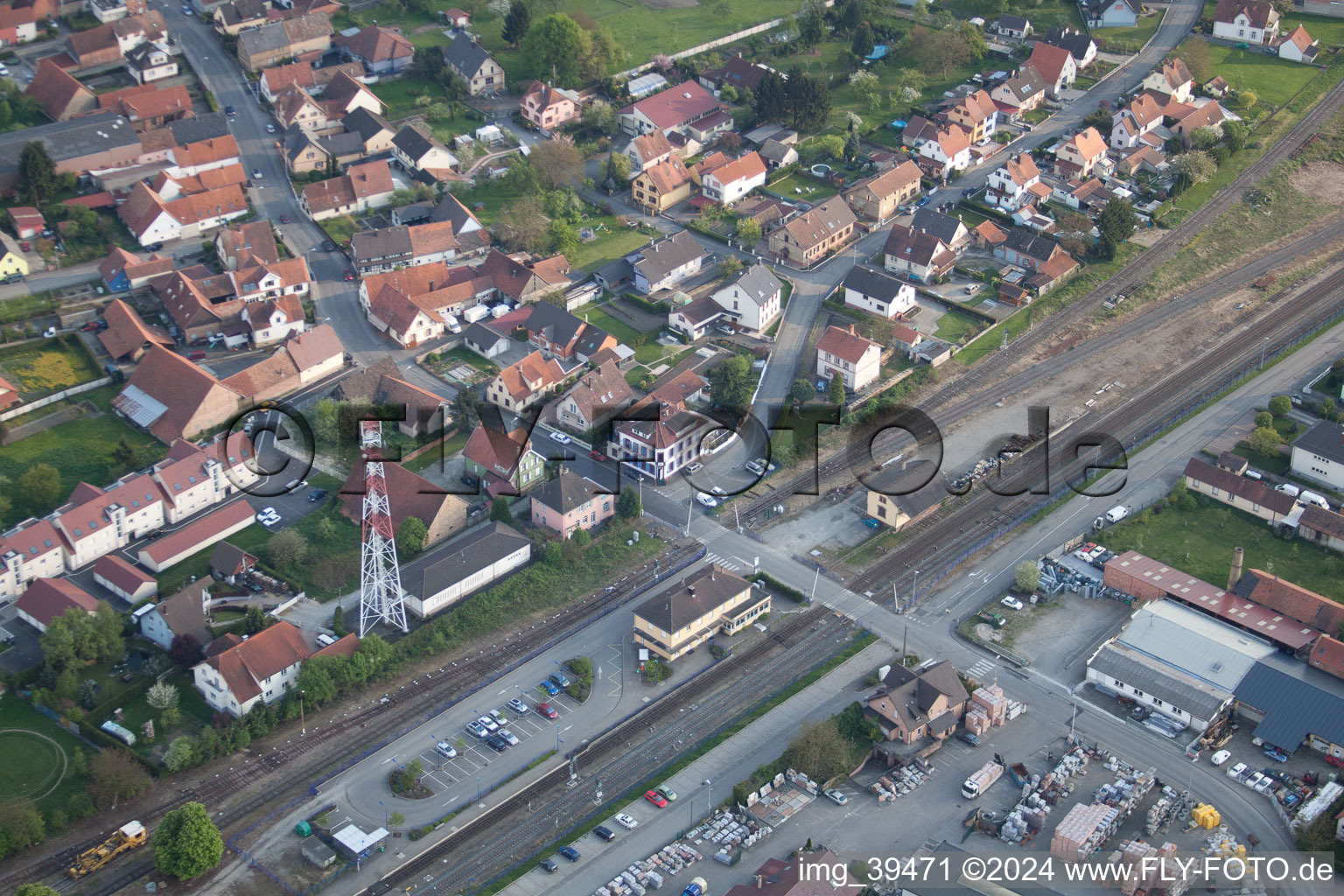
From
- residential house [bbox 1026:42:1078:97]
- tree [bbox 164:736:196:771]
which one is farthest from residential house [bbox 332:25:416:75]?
tree [bbox 164:736:196:771]

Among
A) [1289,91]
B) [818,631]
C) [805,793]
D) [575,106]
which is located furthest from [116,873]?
[1289,91]

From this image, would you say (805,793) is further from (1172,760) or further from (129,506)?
(129,506)

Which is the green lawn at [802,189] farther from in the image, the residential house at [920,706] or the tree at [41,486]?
the tree at [41,486]

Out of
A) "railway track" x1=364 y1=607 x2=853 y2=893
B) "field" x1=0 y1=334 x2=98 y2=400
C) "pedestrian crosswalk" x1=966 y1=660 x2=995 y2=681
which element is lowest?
"railway track" x1=364 y1=607 x2=853 y2=893

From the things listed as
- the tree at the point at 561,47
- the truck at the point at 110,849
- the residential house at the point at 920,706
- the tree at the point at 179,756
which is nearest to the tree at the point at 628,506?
the residential house at the point at 920,706

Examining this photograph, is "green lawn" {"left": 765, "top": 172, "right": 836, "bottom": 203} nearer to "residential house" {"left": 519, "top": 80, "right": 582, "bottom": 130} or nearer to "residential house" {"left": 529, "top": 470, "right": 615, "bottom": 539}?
"residential house" {"left": 519, "top": 80, "right": 582, "bottom": 130}

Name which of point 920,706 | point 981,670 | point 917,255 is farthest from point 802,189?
point 920,706
